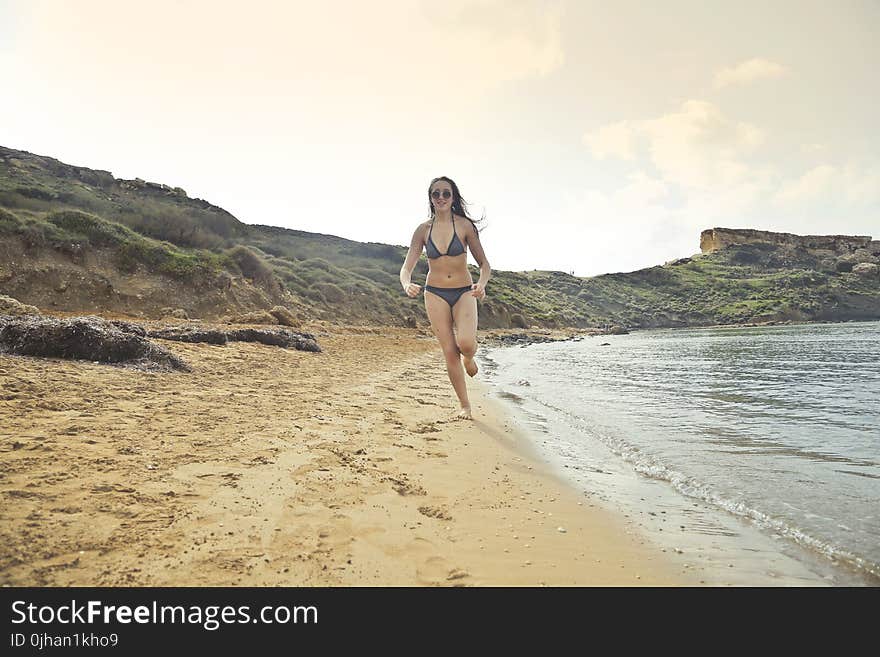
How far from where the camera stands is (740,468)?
364cm

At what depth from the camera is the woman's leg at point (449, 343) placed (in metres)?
5.35

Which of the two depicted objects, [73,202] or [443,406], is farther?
[73,202]

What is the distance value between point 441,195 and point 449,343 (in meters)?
1.76

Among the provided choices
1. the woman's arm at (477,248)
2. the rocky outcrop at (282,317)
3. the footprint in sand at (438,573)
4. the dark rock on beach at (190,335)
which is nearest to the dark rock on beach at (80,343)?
the dark rock on beach at (190,335)

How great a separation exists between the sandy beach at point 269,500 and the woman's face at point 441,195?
8.40 ft

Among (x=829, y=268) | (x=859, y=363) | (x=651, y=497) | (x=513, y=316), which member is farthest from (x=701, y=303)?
(x=651, y=497)

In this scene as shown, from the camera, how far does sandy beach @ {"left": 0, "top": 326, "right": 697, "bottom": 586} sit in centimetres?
177

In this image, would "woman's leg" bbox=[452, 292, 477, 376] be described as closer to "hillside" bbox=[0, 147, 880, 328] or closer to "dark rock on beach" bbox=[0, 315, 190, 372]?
"dark rock on beach" bbox=[0, 315, 190, 372]

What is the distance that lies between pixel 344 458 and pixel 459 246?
2.93 meters

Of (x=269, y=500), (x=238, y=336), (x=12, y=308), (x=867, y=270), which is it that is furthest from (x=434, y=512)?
(x=867, y=270)

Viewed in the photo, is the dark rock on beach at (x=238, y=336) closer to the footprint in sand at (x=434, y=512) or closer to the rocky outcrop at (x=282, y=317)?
the rocky outcrop at (x=282, y=317)

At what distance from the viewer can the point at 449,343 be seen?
5.37 meters

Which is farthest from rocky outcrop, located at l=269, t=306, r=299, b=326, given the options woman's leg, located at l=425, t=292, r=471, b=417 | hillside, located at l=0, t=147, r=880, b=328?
woman's leg, located at l=425, t=292, r=471, b=417

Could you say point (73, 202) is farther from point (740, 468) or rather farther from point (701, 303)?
point (701, 303)
